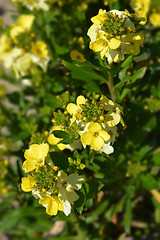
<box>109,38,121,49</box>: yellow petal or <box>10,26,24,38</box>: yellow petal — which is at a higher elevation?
<box>109,38,121,49</box>: yellow petal

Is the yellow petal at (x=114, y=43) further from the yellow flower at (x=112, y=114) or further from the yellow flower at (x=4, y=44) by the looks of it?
the yellow flower at (x=4, y=44)

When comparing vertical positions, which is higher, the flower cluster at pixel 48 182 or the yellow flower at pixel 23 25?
the yellow flower at pixel 23 25

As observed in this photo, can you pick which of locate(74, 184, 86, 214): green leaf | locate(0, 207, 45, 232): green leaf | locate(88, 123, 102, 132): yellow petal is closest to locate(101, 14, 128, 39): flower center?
locate(88, 123, 102, 132): yellow petal

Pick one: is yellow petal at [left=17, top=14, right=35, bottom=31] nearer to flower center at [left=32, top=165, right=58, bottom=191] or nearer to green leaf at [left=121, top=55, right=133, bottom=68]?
green leaf at [left=121, top=55, right=133, bottom=68]

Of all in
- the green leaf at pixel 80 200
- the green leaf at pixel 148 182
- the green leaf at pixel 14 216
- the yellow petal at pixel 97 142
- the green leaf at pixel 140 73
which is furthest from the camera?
the green leaf at pixel 14 216

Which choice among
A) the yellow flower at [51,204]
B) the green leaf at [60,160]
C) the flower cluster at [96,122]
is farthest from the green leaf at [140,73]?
the yellow flower at [51,204]

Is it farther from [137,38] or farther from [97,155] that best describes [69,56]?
[97,155]

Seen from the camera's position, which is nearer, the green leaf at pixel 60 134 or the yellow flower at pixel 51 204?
the yellow flower at pixel 51 204

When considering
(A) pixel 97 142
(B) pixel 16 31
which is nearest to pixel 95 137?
(A) pixel 97 142
